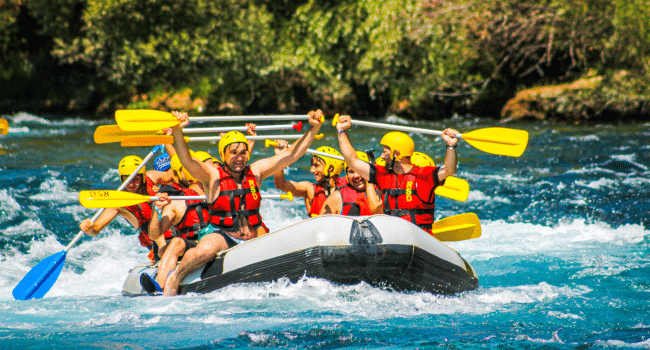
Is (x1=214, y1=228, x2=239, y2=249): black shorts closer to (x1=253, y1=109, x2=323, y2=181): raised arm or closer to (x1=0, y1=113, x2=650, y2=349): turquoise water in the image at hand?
(x1=0, y1=113, x2=650, y2=349): turquoise water

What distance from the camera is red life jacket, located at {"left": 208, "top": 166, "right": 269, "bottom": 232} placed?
494 centimetres

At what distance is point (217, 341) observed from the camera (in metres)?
3.89

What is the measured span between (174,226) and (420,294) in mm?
2170

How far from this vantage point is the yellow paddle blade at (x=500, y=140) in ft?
17.3

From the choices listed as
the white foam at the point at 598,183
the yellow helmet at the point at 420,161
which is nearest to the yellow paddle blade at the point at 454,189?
the yellow helmet at the point at 420,161

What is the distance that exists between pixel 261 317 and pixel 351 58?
15353 mm

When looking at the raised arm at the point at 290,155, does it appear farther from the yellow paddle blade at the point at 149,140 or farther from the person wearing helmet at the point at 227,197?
the yellow paddle blade at the point at 149,140

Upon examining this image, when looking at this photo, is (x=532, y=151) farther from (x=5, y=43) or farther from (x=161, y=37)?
(x=5, y=43)

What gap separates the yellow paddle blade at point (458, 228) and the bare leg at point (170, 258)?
6.92ft

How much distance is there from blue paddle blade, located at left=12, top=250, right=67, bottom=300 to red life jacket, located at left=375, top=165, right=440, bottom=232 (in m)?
2.80

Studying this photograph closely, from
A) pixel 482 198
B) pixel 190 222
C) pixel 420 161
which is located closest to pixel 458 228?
pixel 420 161

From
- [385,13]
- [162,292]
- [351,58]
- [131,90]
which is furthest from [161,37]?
[162,292]

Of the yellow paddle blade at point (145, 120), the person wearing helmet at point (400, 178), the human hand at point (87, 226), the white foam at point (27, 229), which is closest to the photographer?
the yellow paddle blade at point (145, 120)

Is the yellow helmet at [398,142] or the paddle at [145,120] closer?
the paddle at [145,120]
